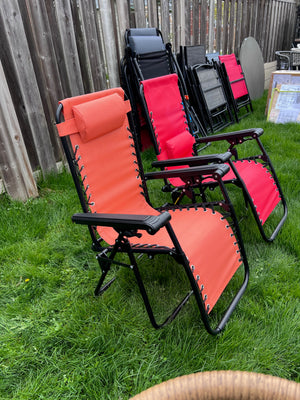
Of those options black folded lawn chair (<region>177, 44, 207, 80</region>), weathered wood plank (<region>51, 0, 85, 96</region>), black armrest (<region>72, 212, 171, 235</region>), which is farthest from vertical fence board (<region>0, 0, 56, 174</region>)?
black folded lawn chair (<region>177, 44, 207, 80</region>)

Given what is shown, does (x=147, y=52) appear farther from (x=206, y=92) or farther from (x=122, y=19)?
(x=206, y=92)

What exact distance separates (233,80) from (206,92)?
0.99 meters

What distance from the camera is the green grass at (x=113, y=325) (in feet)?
4.88

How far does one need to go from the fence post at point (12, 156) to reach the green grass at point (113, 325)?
1.65 feet

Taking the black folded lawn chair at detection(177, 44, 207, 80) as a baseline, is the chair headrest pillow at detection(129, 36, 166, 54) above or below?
above

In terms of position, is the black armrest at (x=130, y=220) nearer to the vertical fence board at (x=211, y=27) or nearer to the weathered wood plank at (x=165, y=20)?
the weathered wood plank at (x=165, y=20)

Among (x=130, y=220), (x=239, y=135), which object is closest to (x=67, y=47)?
(x=239, y=135)

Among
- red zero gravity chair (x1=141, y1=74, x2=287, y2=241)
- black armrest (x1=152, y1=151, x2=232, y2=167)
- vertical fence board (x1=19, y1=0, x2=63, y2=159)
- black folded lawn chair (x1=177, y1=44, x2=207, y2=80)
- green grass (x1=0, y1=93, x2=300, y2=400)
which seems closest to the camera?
green grass (x1=0, y1=93, x2=300, y2=400)

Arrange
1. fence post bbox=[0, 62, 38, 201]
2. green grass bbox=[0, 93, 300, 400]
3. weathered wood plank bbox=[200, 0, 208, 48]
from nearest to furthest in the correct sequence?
1. green grass bbox=[0, 93, 300, 400]
2. fence post bbox=[0, 62, 38, 201]
3. weathered wood plank bbox=[200, 0, 208, 48]

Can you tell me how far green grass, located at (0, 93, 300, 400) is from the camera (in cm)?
149

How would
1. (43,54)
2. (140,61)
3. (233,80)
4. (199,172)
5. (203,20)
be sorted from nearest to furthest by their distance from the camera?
(199,172), (43,54), (140,61), (203,20), (233,80)

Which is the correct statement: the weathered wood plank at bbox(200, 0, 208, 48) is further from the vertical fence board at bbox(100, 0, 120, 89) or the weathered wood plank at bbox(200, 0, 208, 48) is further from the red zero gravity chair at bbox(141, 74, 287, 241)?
the red zero gravity chair at bbox(141, 74, 287, 241)

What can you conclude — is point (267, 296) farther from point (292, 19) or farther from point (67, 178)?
point (292, 19)

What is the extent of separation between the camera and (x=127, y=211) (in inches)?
80.7
